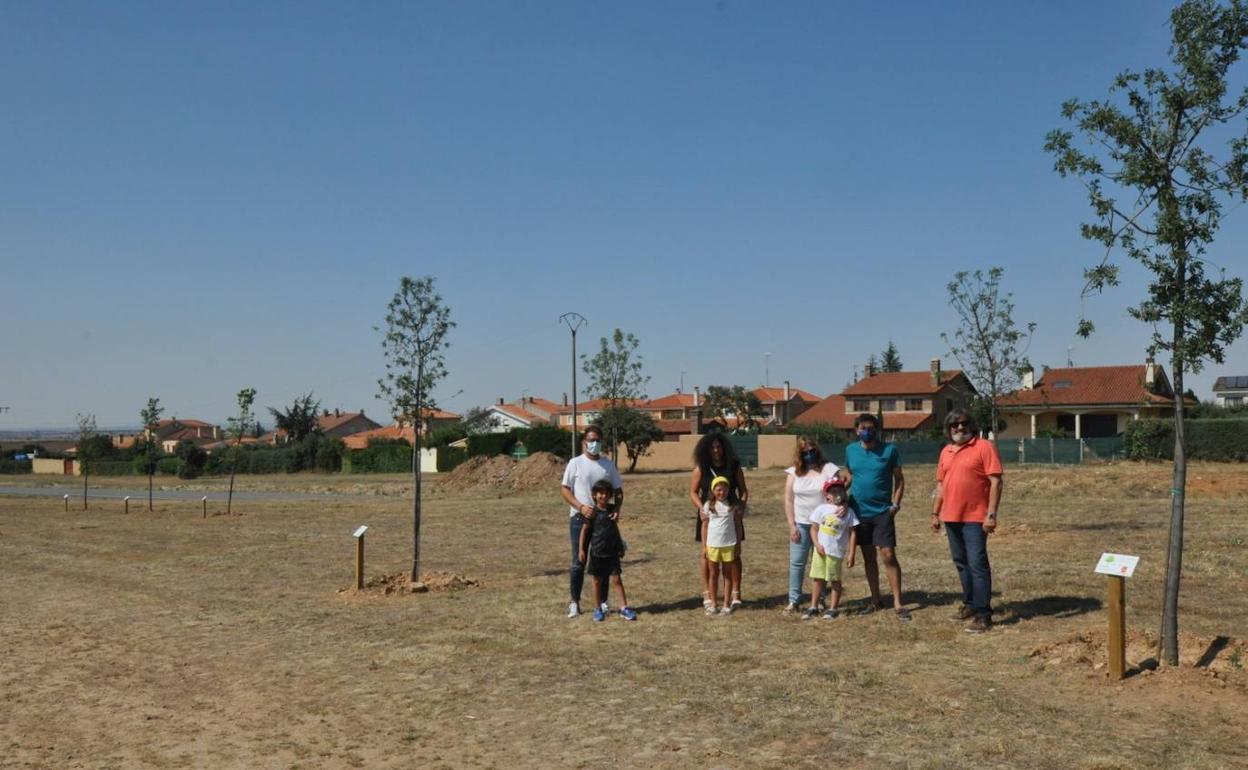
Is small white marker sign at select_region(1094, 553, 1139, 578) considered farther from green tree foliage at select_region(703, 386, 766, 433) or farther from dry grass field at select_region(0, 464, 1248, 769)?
green tree foliage at select_region(703, 386, 766, 433)

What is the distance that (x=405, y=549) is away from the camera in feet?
61.6

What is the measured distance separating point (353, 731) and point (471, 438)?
2346 inches

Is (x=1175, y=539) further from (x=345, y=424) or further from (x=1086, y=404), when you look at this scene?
(x=345, y=424)

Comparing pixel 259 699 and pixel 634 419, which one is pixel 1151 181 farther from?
pixel 634 419

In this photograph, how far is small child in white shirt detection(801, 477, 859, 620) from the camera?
32.4ft

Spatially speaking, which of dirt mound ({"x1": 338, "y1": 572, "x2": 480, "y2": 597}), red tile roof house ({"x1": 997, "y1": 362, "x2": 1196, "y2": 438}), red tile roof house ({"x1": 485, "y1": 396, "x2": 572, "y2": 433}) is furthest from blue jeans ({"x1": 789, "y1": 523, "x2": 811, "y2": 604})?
red tile roof house ({"x1": 485, "y1": 396, "x2": 572, "y2": 433})

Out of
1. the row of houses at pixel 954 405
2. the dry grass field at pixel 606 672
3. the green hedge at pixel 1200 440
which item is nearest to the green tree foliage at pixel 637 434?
the row of houses at pixel 954 405

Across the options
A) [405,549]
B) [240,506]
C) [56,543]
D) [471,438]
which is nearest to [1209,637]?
[405,549]

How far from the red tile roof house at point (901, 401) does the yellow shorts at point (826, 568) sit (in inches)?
2413

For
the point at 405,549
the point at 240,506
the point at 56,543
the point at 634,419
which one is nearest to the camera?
the point at 405,549

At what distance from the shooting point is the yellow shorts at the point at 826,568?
32.5 feet

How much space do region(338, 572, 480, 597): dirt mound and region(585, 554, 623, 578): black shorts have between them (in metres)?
3.32

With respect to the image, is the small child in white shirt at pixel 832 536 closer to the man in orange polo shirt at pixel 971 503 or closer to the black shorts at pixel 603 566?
the man in orange polo shirt at pixel 971 503

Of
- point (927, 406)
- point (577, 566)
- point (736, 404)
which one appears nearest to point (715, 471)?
point (577, 566)
